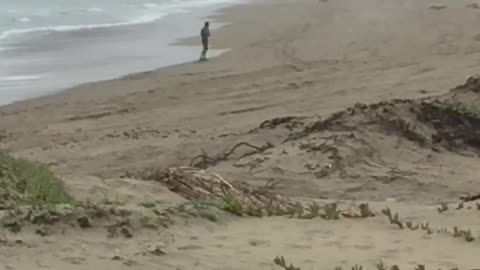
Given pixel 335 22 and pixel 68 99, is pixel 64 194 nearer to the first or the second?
pixel 68 99

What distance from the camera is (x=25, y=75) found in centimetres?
1969

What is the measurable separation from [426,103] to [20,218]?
6.55 meters

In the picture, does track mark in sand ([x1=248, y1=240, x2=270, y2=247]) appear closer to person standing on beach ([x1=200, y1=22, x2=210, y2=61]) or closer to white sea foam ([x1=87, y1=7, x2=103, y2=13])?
person standing on beach ([x1=200, y1=22, x2=210, y2=61])

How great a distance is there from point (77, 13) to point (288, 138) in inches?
733

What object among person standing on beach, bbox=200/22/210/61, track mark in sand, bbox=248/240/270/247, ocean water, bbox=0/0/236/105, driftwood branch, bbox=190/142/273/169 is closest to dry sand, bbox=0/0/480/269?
track mark in sand, bbox=248/240/270/247

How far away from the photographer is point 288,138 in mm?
11719

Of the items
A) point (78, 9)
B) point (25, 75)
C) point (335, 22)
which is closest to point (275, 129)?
point (25, 75)

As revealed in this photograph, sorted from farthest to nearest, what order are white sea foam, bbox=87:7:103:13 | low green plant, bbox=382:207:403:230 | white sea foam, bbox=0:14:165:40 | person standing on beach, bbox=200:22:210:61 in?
white sea foam, bbox=87:7:103:13
white sea foam, bbox=0:14:165:40
person standing on beach, bbox=200:22:210:61
low green plant, bbox=382:207:403:230

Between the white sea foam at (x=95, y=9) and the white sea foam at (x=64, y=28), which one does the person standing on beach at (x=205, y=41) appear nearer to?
the white sea foam at (x=64, y=28)

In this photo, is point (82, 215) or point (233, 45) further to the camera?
point (233, 45)

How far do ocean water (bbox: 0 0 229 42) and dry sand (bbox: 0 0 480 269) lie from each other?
12.3ft

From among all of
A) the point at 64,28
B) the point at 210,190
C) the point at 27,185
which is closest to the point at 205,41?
the point at 64,28

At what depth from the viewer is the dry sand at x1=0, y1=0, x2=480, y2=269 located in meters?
5.95

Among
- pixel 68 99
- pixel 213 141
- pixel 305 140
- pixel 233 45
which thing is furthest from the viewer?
pixel 233 45
